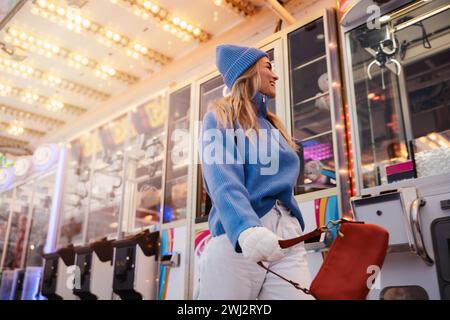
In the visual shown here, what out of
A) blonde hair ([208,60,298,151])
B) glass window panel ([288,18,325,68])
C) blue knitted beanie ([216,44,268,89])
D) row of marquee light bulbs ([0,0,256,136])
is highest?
row of marquee light bulbs ([0,0,256,136])

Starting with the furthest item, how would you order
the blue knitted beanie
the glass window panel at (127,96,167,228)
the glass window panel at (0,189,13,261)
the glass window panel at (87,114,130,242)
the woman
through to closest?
the glass window panel at (0,189,13,261) → the glass window panel at (87,114,130,242) → the glass window panel at (127,96,167,228) → the blue knitted beanie → the woman

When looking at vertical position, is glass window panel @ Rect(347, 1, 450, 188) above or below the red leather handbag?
above

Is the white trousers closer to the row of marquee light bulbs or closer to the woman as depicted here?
the woman

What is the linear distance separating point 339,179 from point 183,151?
2259 mm

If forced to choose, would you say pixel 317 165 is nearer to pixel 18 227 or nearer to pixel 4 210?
pixel 18 227

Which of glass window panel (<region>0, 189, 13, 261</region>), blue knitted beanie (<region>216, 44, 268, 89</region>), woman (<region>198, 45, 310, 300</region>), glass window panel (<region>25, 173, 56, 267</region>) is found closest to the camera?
woman (<region>198, 45, 310, 300</region>)

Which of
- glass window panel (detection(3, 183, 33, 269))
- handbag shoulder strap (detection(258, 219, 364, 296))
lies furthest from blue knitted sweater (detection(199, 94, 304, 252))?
glass window panel (detection(3, 183, 33, 269))

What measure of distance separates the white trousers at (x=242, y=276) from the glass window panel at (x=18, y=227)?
20.9 ft

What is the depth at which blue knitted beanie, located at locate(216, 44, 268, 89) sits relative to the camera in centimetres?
170

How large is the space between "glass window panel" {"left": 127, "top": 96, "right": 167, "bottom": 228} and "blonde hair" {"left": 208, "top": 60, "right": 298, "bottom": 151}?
3.73 m

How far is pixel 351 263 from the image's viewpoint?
1.12 m

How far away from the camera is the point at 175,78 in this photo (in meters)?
6.31

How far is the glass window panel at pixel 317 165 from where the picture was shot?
3.57 meters
